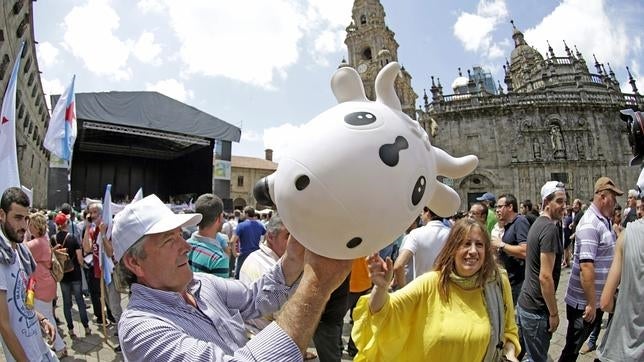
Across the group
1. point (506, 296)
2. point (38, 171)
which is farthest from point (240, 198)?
point (506, 296)

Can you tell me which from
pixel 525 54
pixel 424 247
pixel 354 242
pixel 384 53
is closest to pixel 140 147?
pixel 384 53

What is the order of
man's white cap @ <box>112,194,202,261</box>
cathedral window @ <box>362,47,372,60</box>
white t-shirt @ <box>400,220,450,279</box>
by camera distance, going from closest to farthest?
1. man's white cap @ <box>112,194,202,261</box>
2. white t-shirt @ <box>400,220,450,279</box>
3. cathedral window @ <box>362,47,372,60</box>

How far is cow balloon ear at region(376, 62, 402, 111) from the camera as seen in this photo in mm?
1534

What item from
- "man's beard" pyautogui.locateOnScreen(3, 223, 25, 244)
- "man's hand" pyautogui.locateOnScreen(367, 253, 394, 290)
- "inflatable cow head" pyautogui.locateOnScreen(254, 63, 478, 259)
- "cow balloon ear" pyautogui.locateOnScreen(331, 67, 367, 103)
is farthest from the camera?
"man's beard" pyautogui.locateOnScreen(3, 223, 25, 244)

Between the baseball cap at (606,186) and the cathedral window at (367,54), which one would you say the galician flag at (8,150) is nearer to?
the baseball cap at (606,186)

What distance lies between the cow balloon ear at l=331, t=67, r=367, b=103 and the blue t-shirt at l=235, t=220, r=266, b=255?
5.87m

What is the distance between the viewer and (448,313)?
7.92 ft

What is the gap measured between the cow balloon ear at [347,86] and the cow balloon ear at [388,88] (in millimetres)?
81

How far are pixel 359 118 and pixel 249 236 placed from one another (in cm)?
610

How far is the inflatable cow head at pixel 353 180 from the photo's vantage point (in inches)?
46.6

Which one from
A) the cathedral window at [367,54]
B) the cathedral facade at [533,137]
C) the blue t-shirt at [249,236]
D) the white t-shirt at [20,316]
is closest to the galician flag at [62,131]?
the blue t-shirt at [249,236]

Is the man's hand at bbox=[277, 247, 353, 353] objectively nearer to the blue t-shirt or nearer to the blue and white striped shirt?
the blue and white striped shirt

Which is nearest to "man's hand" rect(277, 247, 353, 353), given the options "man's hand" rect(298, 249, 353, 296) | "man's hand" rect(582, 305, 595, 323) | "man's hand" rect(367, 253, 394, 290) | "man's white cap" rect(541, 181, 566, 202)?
"man's hand" rect(298, 249, 353, 296)

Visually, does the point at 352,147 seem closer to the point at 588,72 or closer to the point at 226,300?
the point at 226,300
